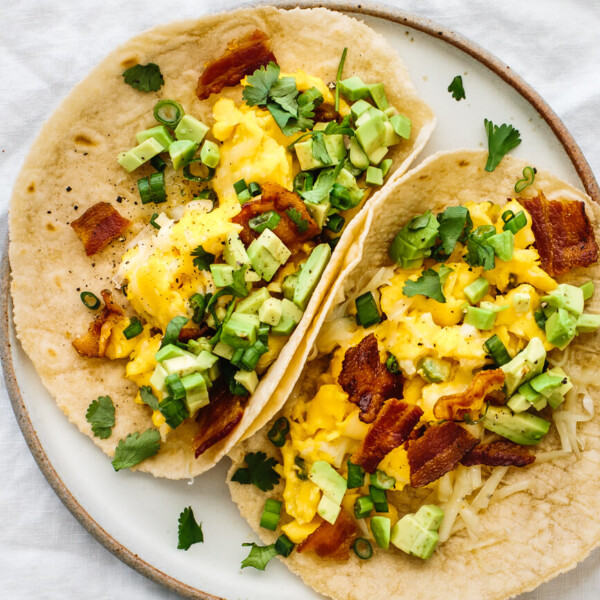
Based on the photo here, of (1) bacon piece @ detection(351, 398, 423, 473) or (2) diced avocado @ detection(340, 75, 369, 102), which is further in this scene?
(2) diced avocado @ detection(340, 75, 369, 102)

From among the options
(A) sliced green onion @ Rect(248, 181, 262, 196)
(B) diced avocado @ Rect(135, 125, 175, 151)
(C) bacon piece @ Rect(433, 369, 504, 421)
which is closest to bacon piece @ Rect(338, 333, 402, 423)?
(C) bacon piece @ Rect(433, 369, 504, 421)

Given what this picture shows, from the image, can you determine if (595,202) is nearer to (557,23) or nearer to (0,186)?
(557,23)

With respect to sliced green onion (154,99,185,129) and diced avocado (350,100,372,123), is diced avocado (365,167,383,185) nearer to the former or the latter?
diced avocado (350,100,372,123)

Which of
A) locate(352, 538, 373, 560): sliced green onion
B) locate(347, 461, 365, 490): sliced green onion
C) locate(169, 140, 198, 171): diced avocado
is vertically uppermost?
locate(169, 140, 198, 171): diced avocado

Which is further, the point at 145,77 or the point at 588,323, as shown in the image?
the point at 145,77

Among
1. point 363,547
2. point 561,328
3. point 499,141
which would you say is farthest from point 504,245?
point 363,547

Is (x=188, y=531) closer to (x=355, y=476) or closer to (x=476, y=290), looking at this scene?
(x=355, y=476)

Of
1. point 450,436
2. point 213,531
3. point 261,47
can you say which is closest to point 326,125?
point 261,47
